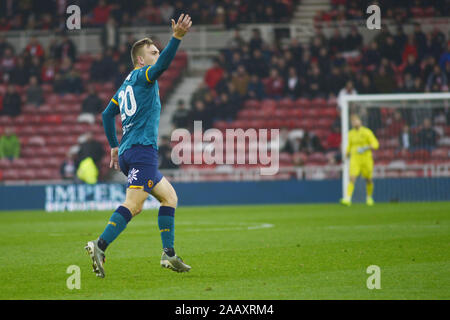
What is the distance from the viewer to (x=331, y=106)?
2523cm

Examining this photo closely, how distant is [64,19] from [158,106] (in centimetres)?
2303

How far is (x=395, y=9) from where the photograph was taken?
89.5 feet

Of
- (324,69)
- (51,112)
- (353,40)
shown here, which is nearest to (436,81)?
(353,40)

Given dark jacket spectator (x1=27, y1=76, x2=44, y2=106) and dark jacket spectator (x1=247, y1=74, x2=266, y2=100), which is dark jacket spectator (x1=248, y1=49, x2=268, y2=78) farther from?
dark jacket spectator (x1=27, y1=76, x2=44, y2=106)

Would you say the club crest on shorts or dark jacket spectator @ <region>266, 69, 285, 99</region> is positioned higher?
dark jacket spectator @ <region>266, 69, 285, 99</region>

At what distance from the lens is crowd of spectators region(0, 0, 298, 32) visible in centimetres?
2805

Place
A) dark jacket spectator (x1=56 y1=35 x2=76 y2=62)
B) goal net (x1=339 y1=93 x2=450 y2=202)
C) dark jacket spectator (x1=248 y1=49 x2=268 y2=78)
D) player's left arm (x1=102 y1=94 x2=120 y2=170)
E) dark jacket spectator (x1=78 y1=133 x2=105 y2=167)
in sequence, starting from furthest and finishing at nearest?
dark jacket spectator (x1=56 y1=35 x2=76 y2=62) < dark jacket spectator (x1=248 y1=49 x2=268 y2=78) < dark jacket spectator (x1=78 y1=133 x2=105 y2=167) < goal net (x1=339 y1=93 x2=450 y2=202) < player's left arm (x1=102 y1=94 x2=120 y2=170)

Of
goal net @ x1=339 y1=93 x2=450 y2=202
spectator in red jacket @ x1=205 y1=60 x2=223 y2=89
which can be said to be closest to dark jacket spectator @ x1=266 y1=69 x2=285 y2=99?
spectator in red jacket @ x1=205 y1=60 x2=223 y2=89

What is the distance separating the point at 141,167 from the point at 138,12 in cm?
2297

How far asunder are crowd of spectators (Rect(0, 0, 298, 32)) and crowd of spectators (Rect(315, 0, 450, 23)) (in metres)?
1.84

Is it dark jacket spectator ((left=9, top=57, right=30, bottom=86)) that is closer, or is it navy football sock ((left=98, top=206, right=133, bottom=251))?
navy football sock ((left=98, top=206, right=133, bottom=251))

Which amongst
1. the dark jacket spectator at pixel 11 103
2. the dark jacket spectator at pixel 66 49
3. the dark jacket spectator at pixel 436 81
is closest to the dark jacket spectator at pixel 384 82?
the dark jacket spectator at pixel 436 81

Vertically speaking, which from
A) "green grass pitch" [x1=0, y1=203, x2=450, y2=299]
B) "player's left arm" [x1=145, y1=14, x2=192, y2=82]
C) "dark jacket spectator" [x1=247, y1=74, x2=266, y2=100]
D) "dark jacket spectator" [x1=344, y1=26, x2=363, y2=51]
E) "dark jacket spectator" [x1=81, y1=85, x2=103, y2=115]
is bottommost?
"green grass pitch" [x1=0, y1=203, x2=450, y2=299]

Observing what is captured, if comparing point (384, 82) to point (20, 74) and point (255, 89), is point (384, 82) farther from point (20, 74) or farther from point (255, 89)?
point (20, 74)
